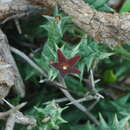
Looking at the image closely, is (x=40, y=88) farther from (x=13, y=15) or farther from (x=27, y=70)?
(x=13, y=15)

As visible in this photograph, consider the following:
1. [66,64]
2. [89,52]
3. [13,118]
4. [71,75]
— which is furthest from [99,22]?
[13,118]

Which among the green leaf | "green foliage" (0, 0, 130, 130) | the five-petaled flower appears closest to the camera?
the five-petaled flower

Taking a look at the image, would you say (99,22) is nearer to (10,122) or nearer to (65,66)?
(65,66)

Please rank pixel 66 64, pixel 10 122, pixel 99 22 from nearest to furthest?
pixel 10 122
pixel 66 64
pixel 99 22

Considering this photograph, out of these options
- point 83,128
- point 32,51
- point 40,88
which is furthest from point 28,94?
point 83,128

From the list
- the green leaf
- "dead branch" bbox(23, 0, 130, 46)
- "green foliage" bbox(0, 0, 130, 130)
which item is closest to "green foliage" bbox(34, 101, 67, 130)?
"green foliage" bbox(0, 0, 130, 130)

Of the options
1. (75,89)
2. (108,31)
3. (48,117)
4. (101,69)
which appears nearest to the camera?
(48,117)

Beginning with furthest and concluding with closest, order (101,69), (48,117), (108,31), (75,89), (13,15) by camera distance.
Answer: (101,69), (75,89), (13,15), (108,31), (48,117)

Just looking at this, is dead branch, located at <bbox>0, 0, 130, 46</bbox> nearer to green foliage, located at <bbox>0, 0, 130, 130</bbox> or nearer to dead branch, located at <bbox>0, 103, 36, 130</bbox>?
green foliage, located at <bbox>0, 0, 130, 130</bbox>

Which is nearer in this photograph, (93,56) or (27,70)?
(93,56)
